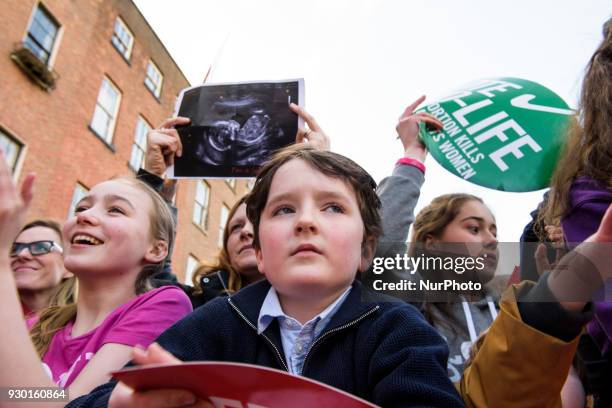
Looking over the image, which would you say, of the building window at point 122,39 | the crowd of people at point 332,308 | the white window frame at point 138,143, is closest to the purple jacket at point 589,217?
the crowd of people at point 332,308

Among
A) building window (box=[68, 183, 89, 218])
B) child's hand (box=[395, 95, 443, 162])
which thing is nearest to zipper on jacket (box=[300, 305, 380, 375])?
child's hand (box=[395, 95, 443, 162])

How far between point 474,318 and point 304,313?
3.66 ft

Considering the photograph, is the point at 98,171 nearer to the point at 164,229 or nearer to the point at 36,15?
the point at 36,15

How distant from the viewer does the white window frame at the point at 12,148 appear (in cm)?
766

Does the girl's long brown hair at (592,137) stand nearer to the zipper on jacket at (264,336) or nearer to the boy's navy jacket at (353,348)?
the boy's navy jacket at (353,348)

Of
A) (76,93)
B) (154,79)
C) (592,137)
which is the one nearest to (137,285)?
(592,137)

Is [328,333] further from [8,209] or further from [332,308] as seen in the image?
[8,209]

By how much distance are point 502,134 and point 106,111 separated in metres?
10.2

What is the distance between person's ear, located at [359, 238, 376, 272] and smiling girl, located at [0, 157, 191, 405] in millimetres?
694

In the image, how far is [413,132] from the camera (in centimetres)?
248

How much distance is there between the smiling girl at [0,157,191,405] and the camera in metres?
1.15

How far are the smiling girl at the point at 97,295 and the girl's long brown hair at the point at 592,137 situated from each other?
1308 millimetres

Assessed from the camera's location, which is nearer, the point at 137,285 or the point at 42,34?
the point at 137,285

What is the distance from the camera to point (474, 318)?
202 centimetres
